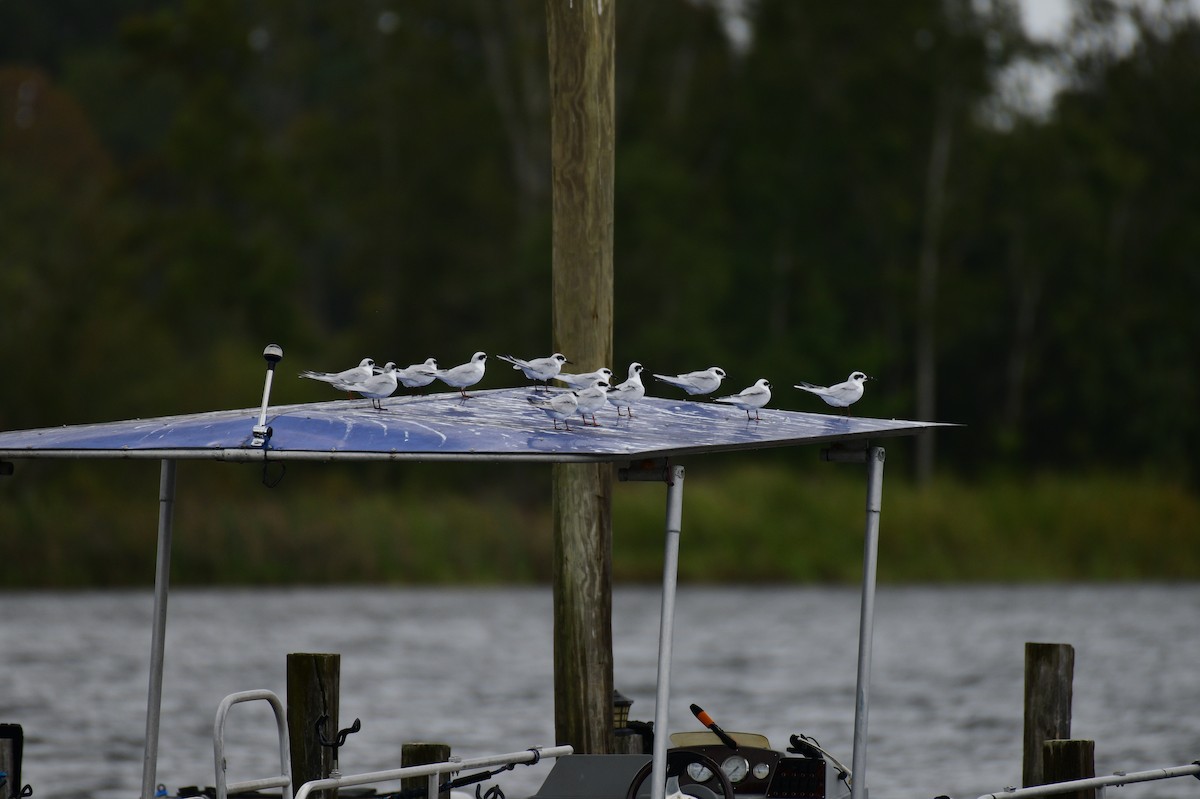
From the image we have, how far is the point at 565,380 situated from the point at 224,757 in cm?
239

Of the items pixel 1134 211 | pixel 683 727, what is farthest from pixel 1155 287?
pixel 683 727

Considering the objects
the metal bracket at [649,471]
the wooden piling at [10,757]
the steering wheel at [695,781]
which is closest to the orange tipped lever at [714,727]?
the steering wheel at [695,781]

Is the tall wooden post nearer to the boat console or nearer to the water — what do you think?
the boat console

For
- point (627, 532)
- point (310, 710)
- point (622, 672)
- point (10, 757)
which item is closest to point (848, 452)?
point (310, 710)

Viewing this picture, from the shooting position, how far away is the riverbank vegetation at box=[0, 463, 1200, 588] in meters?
38.8

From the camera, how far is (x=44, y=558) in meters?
38.3

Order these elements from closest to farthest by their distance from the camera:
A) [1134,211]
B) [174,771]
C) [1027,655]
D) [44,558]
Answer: [1027,655] < [174,771] < [44,558] < [1134,211]

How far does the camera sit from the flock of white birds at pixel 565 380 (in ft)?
29.7

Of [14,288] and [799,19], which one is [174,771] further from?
[799,19]

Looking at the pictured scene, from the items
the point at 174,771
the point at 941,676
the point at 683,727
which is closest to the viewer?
the point at 174,771

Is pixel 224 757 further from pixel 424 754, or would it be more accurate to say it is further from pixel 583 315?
pixel 583 315

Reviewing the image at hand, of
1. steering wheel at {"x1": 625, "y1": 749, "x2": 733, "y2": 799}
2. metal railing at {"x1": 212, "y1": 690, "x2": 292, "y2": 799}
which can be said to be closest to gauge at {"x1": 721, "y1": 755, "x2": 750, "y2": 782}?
steering wheel at {"x1": 625, "y1": 749, "x2": 733, "y2": 799}

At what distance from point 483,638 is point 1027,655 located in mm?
23718

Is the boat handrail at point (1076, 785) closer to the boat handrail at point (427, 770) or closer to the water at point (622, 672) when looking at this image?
the boat handrail at point (427, 770)
